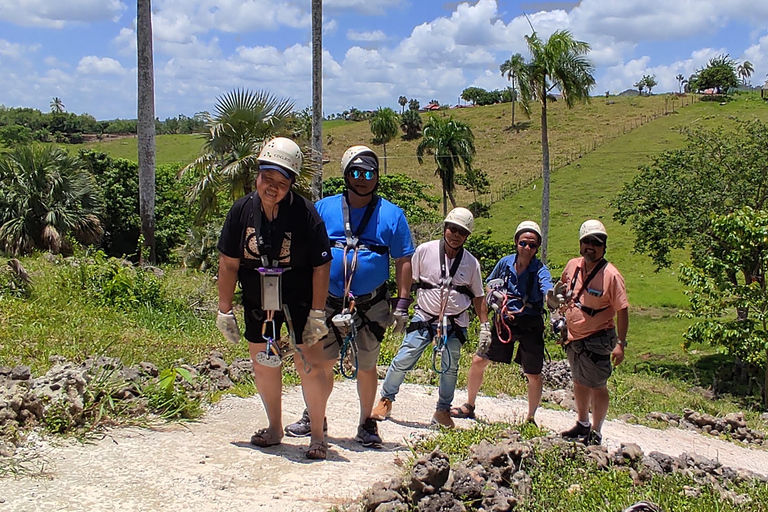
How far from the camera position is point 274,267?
414 centimetres

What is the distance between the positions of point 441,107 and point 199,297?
92.5 metres

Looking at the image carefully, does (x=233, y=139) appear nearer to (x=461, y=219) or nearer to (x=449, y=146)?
(x=461, y=219)

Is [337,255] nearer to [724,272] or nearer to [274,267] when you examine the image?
[274,267]

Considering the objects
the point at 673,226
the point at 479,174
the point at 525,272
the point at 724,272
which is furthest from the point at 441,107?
the point at 525,272

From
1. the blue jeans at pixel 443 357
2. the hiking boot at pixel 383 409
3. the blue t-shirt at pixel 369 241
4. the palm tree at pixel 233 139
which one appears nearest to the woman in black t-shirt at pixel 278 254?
the blue t-shirt at pixel 369 241

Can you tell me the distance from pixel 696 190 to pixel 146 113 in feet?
55.3

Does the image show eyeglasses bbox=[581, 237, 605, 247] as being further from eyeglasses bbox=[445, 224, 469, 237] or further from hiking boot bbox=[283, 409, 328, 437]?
hiking boot bbox=[283, 409, 328, 437]

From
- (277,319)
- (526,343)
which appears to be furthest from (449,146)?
(277,319)

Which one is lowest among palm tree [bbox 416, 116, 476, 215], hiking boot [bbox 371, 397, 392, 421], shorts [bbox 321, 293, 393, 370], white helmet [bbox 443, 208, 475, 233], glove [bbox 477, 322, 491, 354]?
hiking boot [bbox 371, 397, 392, 421]

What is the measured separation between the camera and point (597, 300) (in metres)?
5.39

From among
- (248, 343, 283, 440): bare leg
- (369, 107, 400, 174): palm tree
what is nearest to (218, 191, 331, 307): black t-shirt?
(248, 343, 283, 440): bare leg

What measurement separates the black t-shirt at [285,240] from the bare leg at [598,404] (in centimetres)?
257

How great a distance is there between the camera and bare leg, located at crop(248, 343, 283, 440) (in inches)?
175

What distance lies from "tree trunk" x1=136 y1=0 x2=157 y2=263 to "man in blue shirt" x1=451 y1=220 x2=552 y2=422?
39.7 feet
